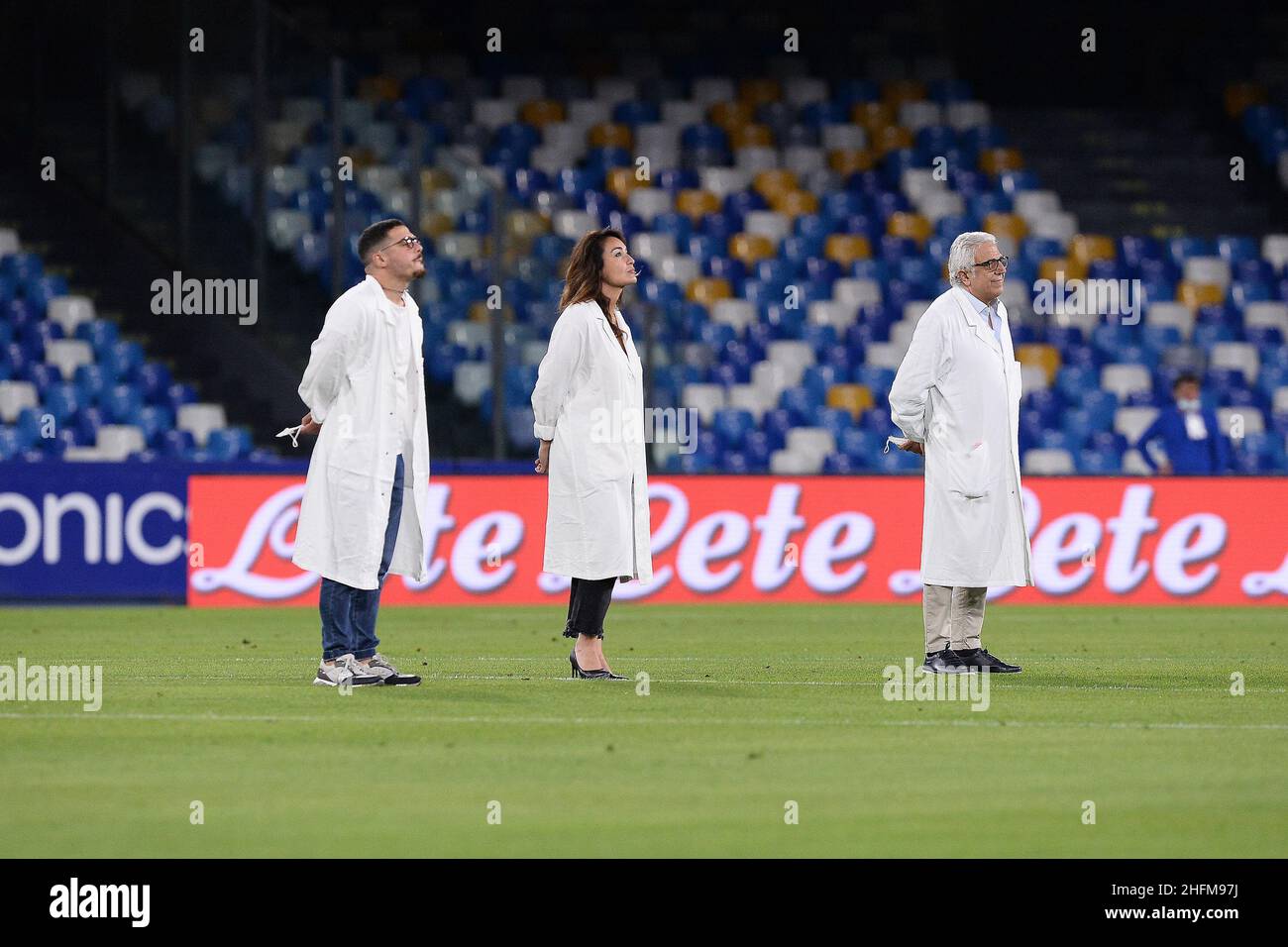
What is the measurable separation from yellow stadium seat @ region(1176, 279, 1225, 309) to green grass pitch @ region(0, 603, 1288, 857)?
13113 millimetres

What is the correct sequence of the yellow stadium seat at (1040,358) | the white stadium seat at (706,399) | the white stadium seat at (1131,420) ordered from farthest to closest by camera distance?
the yellow stadium seat at (1040,358) < the white stadium seat at (1131,420) < the white stadium seat at (706,399)

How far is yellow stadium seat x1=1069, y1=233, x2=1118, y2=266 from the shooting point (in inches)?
1047

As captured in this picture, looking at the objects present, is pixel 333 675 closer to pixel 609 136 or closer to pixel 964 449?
pixel 964 449

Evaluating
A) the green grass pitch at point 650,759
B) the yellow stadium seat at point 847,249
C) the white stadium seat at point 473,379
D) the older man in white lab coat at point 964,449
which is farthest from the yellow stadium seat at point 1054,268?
the older man in white lab coat at point 964,449

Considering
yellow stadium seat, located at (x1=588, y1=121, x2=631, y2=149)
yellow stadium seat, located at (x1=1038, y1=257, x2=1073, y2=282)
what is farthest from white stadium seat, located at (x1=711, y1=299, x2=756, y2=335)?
yellow stadium seat, located at (x1=1038, y1=257, x2=1073, y2=282)

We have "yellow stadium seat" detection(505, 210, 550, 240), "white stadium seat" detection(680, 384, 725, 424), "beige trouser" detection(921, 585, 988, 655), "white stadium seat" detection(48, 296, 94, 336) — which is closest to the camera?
"beige trouser" detection(921, 585, 988, 655)

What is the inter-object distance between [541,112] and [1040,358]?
268 inches

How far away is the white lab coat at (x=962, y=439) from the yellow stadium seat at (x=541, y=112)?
16032 mm

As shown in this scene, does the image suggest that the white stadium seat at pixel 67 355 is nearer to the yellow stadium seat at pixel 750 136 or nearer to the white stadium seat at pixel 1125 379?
the yellow stadium seat at pixel 750 136

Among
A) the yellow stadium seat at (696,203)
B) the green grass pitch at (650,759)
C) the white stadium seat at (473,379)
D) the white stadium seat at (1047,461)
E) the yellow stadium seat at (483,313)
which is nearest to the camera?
the green grass pitch at (650,759)

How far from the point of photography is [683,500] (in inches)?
758

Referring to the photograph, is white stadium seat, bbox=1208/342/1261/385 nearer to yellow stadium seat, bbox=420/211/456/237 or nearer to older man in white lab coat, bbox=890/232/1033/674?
yellow stadium seat, bbox=420/211/456/237

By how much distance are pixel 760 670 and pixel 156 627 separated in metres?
5.72

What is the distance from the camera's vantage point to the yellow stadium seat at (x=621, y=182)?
2608 centimetres
